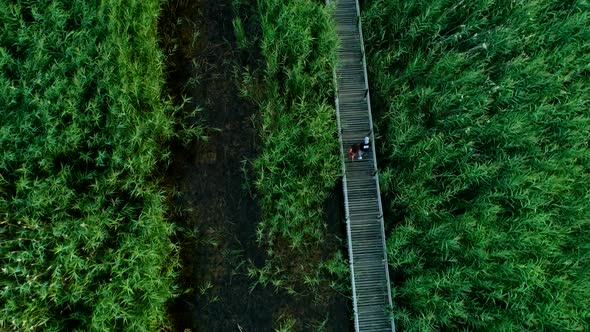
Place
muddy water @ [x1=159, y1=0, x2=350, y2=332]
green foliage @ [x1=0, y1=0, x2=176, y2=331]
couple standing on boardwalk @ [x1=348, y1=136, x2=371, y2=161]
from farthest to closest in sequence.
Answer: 1. couple standing on boardwalk @ [x1=348, y1=136, x2=371, y2=161]
2. muddy water @ [x1=159, y1=0, x2=350, y2=332]
3. green foliage @ [x1=0, y1=0, x2=176, y2=331]

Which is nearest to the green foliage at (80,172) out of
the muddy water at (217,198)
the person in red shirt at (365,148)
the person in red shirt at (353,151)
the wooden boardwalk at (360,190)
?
the muddy water at (217,198)

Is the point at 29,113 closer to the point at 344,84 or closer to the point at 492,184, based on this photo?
the point at 344,84

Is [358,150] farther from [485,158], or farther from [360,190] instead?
[485,158]

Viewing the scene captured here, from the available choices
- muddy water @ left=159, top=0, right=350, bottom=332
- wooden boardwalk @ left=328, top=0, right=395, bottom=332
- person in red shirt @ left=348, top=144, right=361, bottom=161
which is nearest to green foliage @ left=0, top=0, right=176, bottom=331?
muddy water @ left=159, top=0, right=350, bottom=332

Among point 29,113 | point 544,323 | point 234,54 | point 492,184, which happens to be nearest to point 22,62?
point 29,113

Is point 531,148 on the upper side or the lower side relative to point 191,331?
upper

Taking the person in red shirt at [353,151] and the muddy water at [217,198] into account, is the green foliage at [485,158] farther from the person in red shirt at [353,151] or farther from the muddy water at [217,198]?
the muddy water at [217,198]

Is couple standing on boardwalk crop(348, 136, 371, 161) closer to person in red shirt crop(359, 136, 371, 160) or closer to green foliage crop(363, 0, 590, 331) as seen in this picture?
person in red shirt crop(359, 136, 371, 160)

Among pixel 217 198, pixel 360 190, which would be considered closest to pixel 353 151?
pixel 360 190
